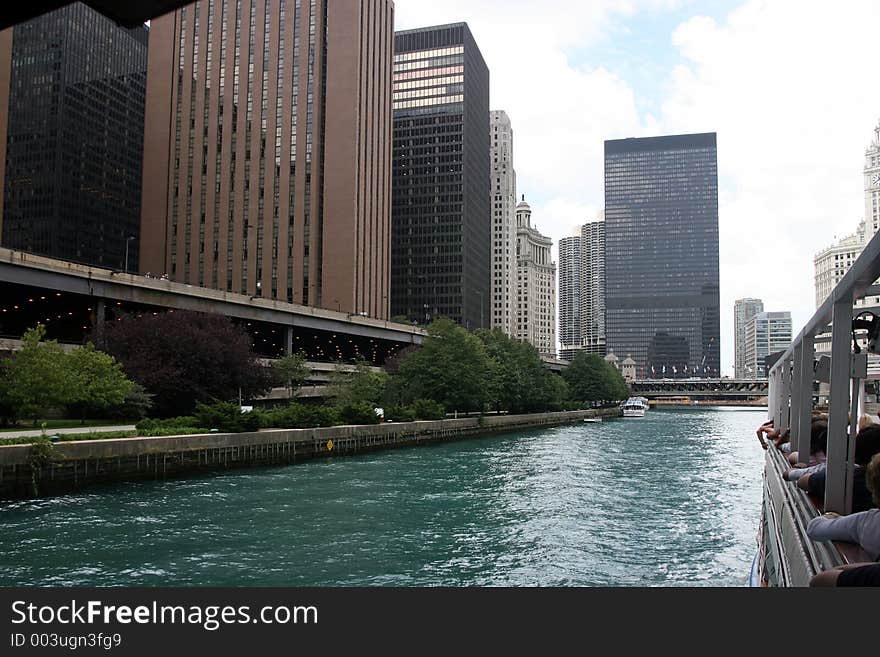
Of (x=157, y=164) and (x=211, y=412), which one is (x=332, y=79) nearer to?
(x=157, y=164)

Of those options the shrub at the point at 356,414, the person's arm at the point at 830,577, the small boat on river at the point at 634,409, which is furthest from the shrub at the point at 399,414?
the small boat on river at the point at 634,409

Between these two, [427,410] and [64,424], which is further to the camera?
[427,410]

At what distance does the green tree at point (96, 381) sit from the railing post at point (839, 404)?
1701 inches

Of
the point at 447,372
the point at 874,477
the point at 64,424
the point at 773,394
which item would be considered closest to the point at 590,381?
the point at 447,372

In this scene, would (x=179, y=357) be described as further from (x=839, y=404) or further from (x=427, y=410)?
(x=839, y=404)

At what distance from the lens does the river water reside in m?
19.1

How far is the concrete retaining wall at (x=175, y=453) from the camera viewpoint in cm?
3238

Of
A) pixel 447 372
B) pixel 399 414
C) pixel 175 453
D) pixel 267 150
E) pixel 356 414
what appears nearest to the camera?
pixel 175 453

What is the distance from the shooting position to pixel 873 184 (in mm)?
106500

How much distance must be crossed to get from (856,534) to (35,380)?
43730 millimetres

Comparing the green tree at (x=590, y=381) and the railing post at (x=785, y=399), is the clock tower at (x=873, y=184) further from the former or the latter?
the railing post at (x=785, y=399)

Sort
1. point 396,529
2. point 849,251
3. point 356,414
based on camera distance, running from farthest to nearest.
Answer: point 849,251
point 356,414
point 396,529

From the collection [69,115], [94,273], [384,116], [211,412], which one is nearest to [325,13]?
[384,116]

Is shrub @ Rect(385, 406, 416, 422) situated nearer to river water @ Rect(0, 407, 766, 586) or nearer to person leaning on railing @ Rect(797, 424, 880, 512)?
river water @ Rect(0, 407, 766, 586)
